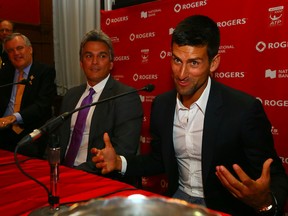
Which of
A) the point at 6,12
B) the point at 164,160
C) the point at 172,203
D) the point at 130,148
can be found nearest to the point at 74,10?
the point at 6,12

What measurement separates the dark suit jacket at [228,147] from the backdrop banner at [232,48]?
86cm

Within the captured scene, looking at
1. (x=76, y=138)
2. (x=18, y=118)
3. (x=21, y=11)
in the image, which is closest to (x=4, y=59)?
(x=18, y=118)

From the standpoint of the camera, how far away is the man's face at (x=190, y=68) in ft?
4.89

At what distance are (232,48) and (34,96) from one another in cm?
191

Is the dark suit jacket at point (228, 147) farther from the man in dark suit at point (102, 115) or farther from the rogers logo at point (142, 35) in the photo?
the rogers logo at point (142, 35)

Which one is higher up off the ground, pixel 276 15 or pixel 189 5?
pixel 189 5

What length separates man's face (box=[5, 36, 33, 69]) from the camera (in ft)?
10.1

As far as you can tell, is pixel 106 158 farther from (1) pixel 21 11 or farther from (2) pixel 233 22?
(1) pixel 21 11

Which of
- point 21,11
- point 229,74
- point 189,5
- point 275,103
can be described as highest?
point 21,11

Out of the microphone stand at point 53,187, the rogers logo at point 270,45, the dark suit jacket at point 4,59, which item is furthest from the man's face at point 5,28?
the microphone stand at point 53,187

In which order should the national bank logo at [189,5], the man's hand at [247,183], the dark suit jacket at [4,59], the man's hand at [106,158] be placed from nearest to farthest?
1. the man's hand at [247,183]
2. the man's hand at [106,158]
3. the national bank logo at [189,5]
4. the dark suit jacket at [4,59]

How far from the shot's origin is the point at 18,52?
306cm

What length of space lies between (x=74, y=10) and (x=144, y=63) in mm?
1605

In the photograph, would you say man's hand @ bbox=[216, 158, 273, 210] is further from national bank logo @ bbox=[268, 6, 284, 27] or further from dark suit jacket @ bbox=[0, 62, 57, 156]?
dark suit jacket @ bbox=[0, 62, 57, 156]
